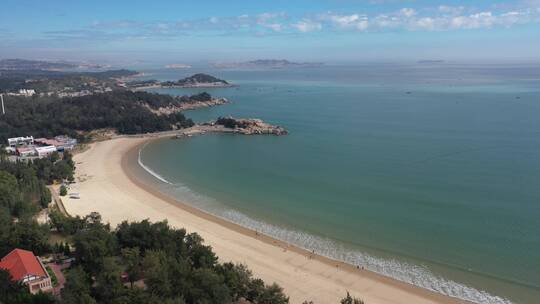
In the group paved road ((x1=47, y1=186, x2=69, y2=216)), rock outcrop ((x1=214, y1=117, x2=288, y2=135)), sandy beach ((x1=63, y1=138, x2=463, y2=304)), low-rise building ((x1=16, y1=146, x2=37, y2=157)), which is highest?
rock outcrop ((x1=214, y1=117, x2=288, y2=135))

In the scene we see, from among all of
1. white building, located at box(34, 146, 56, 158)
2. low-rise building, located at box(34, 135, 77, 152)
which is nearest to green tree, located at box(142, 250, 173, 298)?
white building, located at box(34, 146, 56, 158)

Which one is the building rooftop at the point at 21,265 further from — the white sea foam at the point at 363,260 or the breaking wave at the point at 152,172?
the breaking wave at the point at 152,172

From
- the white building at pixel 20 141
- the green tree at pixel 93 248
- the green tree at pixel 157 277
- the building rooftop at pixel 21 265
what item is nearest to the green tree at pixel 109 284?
the green tree at pixel 93 248

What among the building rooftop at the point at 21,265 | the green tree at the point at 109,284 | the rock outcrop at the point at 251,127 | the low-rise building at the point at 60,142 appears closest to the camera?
the green tree at the point at 109,284

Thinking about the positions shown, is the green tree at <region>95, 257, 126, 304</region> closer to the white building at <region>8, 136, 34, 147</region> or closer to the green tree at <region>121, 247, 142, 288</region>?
the green tree at <region>121, 247, 142, 288</region>

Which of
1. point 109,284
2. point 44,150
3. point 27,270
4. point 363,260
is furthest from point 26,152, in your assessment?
point 363,260

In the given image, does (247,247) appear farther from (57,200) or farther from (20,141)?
(20,141)
